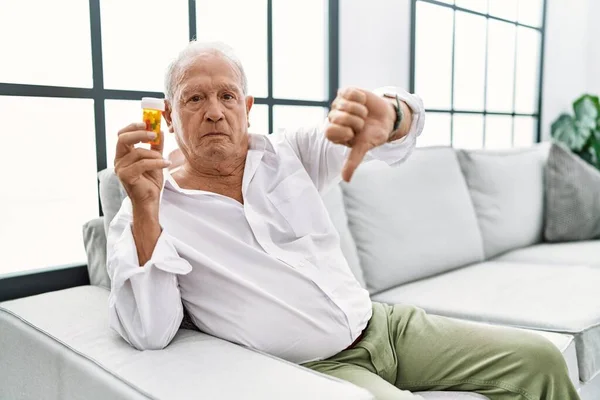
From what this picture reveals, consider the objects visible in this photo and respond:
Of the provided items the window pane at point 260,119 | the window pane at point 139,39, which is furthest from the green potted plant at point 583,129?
the window pane at point 139,39

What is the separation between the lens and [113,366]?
3.66 ft

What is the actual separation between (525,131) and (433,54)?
1285 millimetres

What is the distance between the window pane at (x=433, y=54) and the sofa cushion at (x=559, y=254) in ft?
3.29

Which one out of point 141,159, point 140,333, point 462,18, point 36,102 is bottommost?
point 140,333

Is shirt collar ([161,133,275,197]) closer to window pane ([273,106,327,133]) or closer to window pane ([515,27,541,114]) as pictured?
window pane ([273,106,327,133])

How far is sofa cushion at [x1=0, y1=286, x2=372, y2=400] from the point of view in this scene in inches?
39.3

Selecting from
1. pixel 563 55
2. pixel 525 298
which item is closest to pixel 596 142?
pixel 563 55

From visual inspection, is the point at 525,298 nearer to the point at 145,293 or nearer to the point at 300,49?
the point at 145,293

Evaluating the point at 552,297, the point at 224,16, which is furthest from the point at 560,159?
the point at 224,16

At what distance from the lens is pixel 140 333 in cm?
119

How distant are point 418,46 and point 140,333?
8.11ft

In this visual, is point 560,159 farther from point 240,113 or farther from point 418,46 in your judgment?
point 240,113

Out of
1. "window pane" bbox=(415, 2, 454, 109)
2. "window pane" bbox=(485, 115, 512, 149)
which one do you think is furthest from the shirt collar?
"window pane" bbox=(485, 115, 512, 149)

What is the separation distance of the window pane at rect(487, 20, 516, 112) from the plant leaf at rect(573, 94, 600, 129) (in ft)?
1.74
